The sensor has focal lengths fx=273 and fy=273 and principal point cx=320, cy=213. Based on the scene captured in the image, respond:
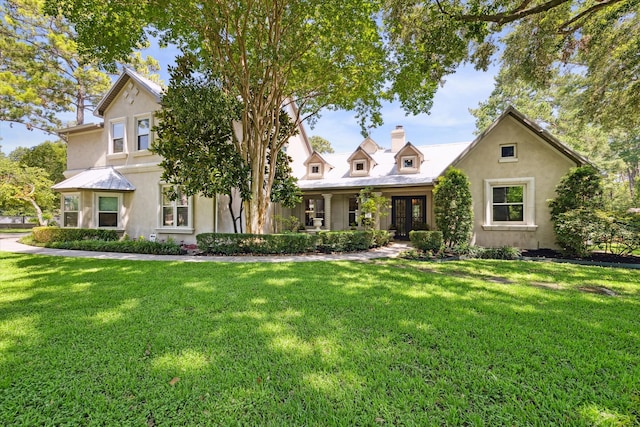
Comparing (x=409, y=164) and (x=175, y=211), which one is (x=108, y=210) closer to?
(x=175, y=211)

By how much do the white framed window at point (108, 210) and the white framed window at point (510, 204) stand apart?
57.2 feet

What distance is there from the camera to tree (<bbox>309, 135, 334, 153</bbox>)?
4100cm

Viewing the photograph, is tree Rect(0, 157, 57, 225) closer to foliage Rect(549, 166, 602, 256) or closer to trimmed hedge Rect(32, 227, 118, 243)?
trimmed hedge Rect(32, 227, 118, 243)

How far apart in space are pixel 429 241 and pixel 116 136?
53.3 ft

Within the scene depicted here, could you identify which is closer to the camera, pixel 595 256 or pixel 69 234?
pixel 595 256

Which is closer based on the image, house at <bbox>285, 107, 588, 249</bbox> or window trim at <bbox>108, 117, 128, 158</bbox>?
house at <bbox>285, 107, 588, 249</bbox>

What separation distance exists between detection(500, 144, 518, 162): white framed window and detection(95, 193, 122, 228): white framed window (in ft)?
59.4

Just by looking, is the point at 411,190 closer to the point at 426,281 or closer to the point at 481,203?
the point at 481,203

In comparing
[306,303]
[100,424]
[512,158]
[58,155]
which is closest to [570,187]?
[512,158]

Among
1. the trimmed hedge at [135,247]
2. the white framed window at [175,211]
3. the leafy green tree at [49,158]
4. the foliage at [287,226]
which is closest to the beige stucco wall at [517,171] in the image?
the foliage at [287,226]

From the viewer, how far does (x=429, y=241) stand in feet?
34.2

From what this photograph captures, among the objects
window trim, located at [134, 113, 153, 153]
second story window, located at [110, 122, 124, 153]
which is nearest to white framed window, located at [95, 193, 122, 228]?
second story window, located at [110, 122, 124, 153]

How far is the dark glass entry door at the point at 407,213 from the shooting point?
52.5 feet

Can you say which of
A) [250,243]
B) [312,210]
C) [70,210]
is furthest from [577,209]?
[70,210]
